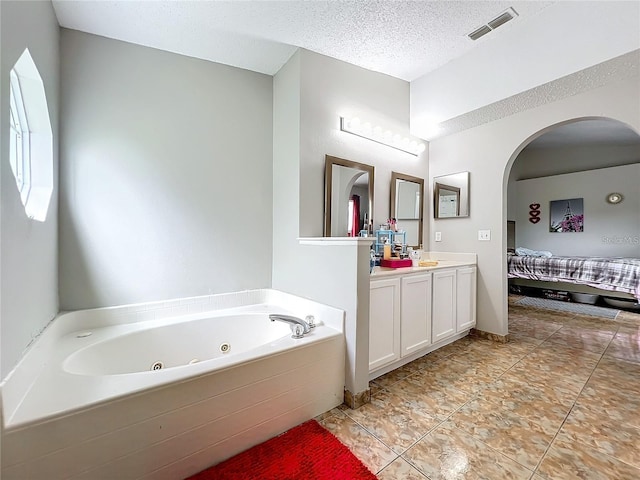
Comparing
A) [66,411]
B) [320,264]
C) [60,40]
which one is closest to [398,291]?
[320,264]

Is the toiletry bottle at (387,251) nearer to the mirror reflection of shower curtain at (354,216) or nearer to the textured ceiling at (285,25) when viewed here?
the mirror reflection of shower curtain at (354,216)

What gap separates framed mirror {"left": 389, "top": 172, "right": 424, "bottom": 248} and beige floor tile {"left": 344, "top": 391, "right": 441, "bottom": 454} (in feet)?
5.55

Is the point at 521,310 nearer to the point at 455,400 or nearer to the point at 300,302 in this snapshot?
the point at 455,400

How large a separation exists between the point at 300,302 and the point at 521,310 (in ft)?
11.9

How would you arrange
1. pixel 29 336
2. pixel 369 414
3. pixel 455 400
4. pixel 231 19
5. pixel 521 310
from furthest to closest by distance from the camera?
pixel 521 310 < pixel 231 19 < pixel 455 400 < pixel 369 414 < pixel 29 336

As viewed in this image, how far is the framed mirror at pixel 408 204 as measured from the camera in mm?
2852

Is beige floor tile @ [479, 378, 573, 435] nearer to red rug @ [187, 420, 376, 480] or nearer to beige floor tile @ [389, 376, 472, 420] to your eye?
beige floor tile @ [389, 376, 472, 420]

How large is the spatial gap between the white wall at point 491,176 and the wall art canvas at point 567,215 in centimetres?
388

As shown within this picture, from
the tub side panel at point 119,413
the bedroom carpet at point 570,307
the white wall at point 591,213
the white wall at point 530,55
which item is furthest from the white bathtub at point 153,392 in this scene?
the white wall at point 591,213

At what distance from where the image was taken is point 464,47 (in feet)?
7.73

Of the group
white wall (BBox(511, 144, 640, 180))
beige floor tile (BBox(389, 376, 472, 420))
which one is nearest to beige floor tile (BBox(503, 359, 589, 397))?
beige floor tile (BBox(389, 376, 472, 420))

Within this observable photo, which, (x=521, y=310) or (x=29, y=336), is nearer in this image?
(x=29, y=336)

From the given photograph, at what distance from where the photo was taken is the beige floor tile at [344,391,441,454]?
1421 millimetres

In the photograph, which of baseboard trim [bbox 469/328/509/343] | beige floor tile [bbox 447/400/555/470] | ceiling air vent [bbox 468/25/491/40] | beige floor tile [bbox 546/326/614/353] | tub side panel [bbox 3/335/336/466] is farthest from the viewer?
baseboard trim [bbox 469/328/509/343]
